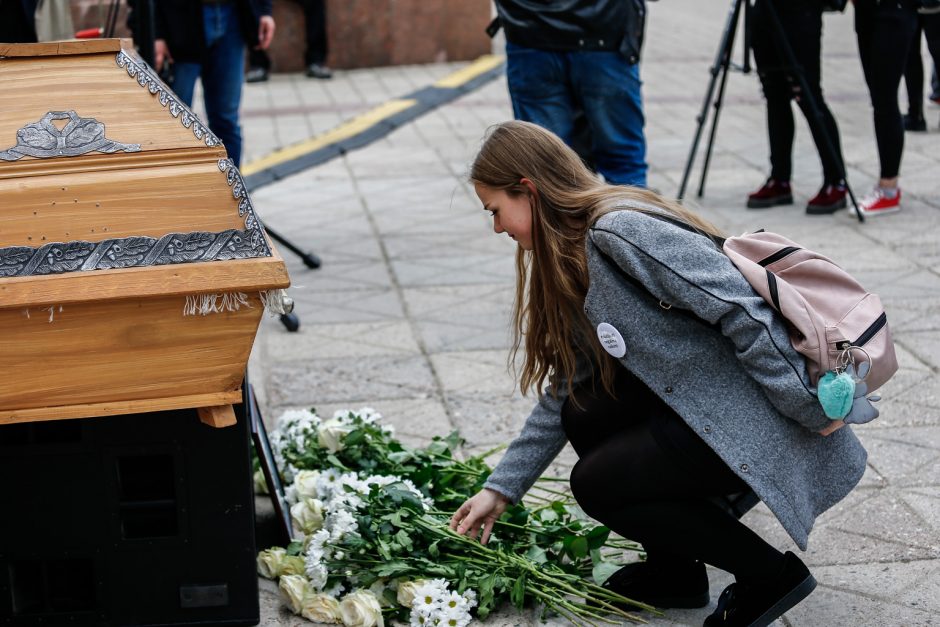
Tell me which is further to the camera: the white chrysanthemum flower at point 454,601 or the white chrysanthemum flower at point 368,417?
the white chrysanthemum flower at point 368,417

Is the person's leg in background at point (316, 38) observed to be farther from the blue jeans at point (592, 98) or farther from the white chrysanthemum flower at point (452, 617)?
the white chrysanthemum flower at point (452, 617)

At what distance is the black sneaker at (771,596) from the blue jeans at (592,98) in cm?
228

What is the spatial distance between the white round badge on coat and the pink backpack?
0.27 m

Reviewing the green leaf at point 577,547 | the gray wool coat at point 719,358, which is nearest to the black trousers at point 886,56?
the gray wool coat at point 719,358

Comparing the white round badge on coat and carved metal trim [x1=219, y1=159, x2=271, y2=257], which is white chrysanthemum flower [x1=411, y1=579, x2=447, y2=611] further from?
carved metal trim [x1=219, y1=159, x2=271, y2=257]

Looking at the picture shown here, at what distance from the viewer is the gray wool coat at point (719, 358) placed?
2.38m

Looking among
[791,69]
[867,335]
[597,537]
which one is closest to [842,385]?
[867,335]

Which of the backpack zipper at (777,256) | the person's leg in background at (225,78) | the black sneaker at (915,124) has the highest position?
the backpack zipper at (777,256)

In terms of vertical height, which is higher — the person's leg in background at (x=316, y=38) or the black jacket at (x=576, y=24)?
the black jacket at (x=576, y=24)

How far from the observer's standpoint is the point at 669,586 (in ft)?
9.16

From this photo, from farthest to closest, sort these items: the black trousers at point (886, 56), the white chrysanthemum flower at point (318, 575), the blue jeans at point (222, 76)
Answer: the black trousers at point (886, 56) → the blue jeans at point (222, 76) → the white chrysanthemum flower at point (318, 575)

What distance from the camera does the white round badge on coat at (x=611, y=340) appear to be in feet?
8.11

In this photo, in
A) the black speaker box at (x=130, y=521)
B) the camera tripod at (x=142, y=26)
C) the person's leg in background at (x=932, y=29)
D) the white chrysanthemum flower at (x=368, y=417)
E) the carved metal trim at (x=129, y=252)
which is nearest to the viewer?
the carved metal trim at (x=129, y=252)

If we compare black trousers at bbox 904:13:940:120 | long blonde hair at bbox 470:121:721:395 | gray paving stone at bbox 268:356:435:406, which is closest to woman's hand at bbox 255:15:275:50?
gray paving stone at bbox 268:356:435:406
